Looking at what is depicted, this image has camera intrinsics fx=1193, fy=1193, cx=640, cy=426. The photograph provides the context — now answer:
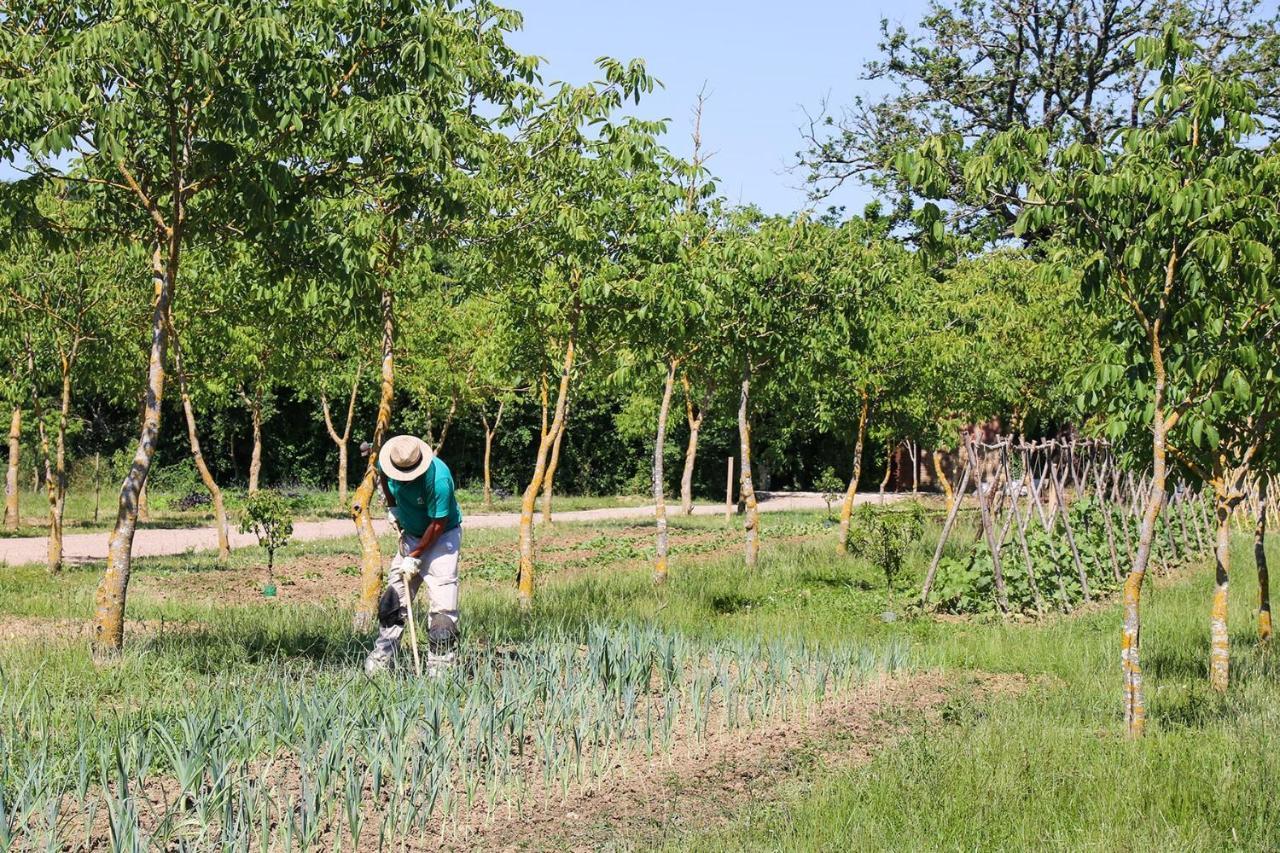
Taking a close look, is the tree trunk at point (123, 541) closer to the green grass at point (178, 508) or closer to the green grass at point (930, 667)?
→ the green grass at point (930, 667)

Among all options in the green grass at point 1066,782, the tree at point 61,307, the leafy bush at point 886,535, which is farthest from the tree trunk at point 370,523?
the tree at point 61,307

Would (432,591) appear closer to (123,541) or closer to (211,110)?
(123,541)

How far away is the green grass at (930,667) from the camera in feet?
17.9

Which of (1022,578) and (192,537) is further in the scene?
(192,537)

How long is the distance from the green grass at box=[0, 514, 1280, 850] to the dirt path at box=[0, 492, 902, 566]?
4733mm

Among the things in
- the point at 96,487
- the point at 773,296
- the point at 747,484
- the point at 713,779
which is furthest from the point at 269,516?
the point at 96,487

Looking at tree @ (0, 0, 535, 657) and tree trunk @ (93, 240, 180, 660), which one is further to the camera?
tree trunk @ (93, 240, 180, 660)

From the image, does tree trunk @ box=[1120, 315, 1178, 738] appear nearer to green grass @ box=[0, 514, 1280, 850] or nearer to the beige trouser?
green grass @ box=[0, 514, 1280, 850]

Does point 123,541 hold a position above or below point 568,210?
below

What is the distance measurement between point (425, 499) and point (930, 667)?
14.2 ft

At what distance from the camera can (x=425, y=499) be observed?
27.3ft

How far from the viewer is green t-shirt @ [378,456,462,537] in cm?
822

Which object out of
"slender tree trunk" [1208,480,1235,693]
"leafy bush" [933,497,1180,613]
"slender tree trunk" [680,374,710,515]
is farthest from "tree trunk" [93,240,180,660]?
"slender tree trunk" [680,374,710,515]

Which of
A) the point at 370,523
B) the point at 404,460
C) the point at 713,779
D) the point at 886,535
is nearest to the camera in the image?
the point at 713,779
